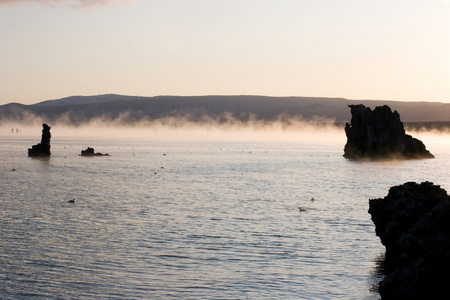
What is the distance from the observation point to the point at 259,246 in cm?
3753

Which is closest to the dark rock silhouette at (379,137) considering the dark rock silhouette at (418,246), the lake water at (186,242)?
the lake water at (186,242)

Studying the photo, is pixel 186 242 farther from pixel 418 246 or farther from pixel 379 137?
pixel 379 137

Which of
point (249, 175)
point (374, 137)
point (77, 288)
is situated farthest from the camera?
point (374, 137)

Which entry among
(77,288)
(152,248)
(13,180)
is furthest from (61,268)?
(13,180)

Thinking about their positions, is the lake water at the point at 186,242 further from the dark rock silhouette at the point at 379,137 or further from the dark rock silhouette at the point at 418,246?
the dark rock silhouette at the point at 379,137

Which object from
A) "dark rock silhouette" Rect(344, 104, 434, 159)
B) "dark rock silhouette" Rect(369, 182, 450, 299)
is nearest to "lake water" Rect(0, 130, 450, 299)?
"dark rock silhouette" Rect(369, 182, 450, 299)

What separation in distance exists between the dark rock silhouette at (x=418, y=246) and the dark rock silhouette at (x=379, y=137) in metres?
97.2

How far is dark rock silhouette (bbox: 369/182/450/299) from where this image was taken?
82.4 feet

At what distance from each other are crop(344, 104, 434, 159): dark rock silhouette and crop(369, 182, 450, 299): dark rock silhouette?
97158mm

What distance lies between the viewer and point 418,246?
26547 mm

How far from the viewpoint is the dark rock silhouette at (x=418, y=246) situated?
989 inches

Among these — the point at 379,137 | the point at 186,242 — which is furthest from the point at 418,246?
the point at 379,137

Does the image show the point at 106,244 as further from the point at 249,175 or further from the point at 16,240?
the point at 249,175

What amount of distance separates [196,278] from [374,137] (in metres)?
105
